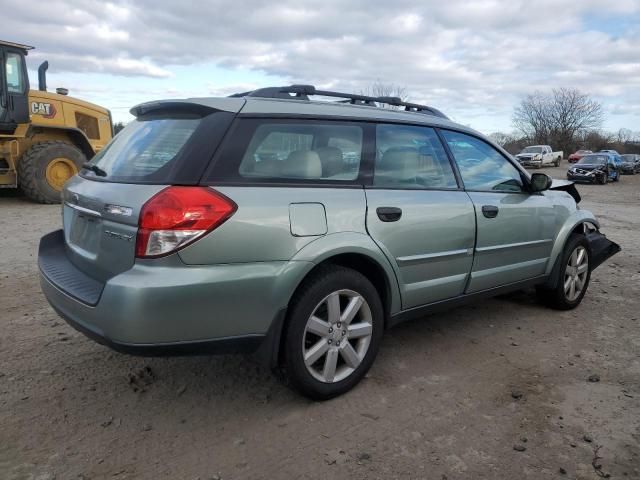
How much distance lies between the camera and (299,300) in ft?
9.04

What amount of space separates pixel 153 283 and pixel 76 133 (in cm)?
1034

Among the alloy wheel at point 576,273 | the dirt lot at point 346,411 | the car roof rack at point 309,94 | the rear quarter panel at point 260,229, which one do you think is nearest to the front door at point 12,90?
the dirt lot at point 346,411

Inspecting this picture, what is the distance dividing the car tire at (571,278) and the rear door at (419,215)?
1438mm

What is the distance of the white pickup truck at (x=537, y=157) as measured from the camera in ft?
123

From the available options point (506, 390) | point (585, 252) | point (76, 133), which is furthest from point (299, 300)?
point (76, 133)

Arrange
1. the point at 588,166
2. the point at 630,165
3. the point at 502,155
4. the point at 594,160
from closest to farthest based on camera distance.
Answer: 1. the point at 502,155
2. the point at 588,166
3. the point at 594,160
4. the point at 630,165

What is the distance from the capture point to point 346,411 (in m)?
2.92

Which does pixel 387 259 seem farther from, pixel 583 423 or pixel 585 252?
pixel 585 252

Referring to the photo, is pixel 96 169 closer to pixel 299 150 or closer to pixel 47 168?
pixel 299 150

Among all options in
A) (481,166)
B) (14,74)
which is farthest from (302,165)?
(14,74)

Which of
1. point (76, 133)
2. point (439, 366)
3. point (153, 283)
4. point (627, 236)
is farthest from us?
point (76, 133)

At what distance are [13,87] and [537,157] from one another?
35478 millimetres

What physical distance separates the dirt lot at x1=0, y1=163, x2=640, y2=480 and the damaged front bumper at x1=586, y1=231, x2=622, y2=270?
989 millimetres

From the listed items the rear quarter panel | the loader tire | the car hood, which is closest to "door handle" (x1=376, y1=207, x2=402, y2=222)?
the rear quarter panel
